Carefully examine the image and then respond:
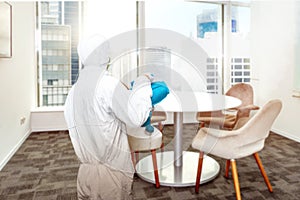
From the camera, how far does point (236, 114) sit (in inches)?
110

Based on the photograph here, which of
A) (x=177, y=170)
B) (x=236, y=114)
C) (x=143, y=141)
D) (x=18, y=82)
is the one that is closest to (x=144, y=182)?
(x=177, y=170)

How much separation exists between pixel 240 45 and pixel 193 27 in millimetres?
956

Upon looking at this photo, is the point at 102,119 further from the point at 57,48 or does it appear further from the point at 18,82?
the point at 57,48

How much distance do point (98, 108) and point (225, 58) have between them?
3828mm

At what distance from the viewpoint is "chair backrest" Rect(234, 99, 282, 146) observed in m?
1.63

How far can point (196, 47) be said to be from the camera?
14.8 ft

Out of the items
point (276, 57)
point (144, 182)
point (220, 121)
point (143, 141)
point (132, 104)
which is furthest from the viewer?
point (276, 57)

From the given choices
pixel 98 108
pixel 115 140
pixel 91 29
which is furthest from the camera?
pixel 91 29

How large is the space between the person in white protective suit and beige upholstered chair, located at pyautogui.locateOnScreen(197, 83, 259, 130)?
5.07 ft

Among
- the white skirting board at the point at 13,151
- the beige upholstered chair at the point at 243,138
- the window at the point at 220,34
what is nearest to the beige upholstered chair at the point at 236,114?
the beige upholstered chair at the point at 243,138

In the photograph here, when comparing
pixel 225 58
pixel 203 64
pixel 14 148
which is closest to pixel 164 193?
pixel 14 148

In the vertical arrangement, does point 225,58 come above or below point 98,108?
above

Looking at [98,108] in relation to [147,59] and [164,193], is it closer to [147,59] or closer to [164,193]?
[164,193]

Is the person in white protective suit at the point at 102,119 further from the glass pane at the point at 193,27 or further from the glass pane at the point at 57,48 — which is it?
the glass pane at the point at 57,48
